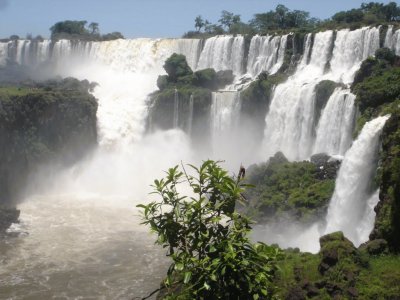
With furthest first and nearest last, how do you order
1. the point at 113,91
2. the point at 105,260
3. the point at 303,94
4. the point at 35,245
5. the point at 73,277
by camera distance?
the point at 113,91, the point at 303,94, the point at 35,245, the point at 105,260, the point at 73,277

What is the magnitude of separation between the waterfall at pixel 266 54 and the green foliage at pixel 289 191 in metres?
14.3

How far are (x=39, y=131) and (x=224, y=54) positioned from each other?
64.1ft

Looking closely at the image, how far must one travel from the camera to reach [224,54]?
46812 mm

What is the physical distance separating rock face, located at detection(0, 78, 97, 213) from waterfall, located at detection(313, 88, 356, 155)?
17737mm

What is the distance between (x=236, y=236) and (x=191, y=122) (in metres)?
34.8

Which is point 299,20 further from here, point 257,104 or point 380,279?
point 380,279

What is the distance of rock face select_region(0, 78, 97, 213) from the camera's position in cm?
3158

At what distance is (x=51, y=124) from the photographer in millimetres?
35812

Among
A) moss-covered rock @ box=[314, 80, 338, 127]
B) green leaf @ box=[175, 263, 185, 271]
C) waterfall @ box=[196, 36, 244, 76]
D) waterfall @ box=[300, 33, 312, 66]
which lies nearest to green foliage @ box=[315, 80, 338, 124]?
moss-covered rock @ box=[314, 80, 338, 127]

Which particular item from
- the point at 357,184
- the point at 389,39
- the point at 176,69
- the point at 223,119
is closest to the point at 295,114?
the point at 223,119

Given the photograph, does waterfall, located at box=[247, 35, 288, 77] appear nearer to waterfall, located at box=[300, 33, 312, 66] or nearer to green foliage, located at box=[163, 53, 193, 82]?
waterfall, located at box=[300, 33, 312, 66]

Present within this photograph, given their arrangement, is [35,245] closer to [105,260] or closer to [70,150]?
[105,260]

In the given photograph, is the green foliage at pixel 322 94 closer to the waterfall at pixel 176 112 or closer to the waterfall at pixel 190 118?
the waterfall at pixel 190 118

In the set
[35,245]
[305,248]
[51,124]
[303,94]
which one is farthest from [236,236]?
[51,124]
